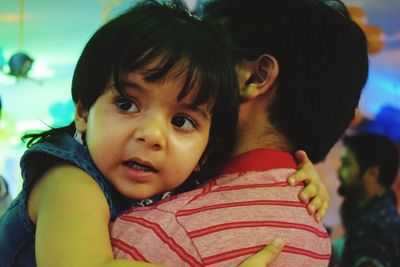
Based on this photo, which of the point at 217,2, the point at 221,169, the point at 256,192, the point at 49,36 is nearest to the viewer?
the point at 256,192

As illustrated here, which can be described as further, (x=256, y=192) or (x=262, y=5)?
(x=262, y=5)

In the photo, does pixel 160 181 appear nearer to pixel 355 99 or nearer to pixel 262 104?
pixel 262 104

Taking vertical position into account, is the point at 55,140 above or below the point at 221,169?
above

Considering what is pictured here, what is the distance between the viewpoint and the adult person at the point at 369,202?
2.86m

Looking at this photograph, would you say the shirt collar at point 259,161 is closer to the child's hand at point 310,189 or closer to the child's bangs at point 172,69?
the child's hand at point 310,189

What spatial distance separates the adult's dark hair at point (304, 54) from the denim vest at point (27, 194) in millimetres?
378

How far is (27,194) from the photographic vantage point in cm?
88

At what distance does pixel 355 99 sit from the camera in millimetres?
1182

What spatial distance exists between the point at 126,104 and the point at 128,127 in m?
0.05

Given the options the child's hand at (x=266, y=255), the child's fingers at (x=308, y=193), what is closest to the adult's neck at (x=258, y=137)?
the child's fingers at (x=308, y=193)

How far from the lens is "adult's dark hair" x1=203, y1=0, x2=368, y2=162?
1084 mm

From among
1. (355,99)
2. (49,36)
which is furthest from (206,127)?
(49,36)

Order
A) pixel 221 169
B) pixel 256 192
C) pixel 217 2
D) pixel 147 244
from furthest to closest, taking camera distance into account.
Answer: pixel 217 2 < pixel 221 169 < pixel 256 192 < pixel 147 244

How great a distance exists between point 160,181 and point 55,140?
0.20 meters
